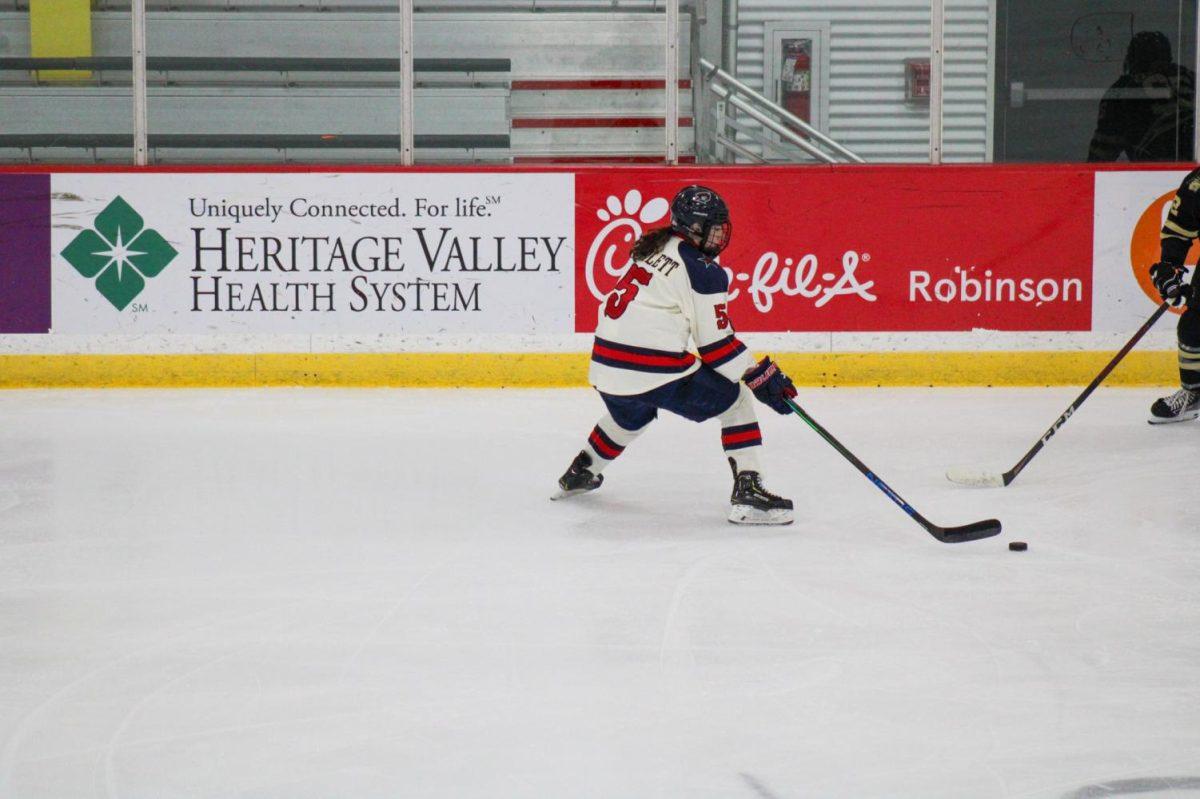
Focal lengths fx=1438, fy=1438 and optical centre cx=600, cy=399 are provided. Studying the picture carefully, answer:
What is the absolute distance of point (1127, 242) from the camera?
7.04m

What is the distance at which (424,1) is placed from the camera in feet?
24.2

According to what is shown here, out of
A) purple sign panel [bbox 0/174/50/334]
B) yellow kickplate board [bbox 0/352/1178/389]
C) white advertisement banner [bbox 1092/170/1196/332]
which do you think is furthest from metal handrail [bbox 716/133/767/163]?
purple sign panel [bbox 0/174/50/334]

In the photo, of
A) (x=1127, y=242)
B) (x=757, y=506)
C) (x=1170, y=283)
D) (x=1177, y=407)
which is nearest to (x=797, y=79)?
(x=1127, y=242)

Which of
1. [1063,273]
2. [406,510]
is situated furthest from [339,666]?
[1063,273]

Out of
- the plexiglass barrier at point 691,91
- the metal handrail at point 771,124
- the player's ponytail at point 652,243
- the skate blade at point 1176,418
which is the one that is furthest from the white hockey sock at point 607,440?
the metal handrail at point 771,124

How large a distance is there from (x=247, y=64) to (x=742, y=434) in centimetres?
508

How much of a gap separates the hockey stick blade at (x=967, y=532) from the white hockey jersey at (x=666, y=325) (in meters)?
0.66

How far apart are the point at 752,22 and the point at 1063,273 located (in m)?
2.04

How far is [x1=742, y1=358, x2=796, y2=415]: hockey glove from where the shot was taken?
3.62 m

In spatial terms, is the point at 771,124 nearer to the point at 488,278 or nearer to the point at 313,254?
the point at 488,278

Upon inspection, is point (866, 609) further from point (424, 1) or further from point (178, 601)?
point (424, 1)

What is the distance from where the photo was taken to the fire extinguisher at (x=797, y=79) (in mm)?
7348

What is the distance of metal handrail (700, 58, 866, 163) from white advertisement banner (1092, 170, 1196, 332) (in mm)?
1225

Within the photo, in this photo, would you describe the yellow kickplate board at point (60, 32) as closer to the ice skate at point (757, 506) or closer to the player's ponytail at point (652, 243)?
the player's ponytail at point (652, 243)
